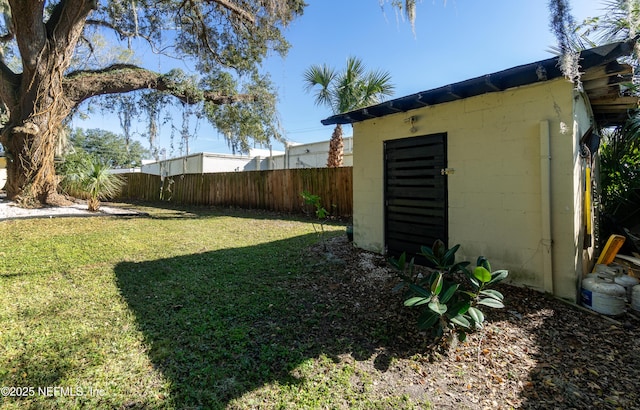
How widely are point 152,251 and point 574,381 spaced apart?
5.40 meters

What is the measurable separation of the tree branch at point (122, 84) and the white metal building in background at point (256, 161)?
5115 millimetres

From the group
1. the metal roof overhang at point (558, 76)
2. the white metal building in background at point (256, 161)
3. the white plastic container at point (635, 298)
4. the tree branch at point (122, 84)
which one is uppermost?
the tree branch at point (122, 84)

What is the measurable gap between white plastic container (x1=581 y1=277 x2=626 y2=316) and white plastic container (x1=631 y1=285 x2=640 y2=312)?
0.45 feet

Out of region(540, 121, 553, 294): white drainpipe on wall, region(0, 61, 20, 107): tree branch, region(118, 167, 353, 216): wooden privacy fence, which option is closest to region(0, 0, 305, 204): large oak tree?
region(0, 61, 20, 107): tree branch

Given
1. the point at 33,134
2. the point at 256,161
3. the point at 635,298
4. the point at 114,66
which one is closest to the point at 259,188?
the point at 114,66

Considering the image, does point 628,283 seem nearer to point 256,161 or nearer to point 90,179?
point 90,179

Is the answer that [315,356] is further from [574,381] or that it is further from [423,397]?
[574,381]

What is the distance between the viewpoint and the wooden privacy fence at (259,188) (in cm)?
917

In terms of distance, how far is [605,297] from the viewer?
2832 millimetres

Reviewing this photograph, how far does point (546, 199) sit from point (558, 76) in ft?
3.99

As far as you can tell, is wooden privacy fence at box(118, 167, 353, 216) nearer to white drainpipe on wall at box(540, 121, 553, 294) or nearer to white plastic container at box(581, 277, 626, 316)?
white drainpipe on wall at box(540, 121, 553, 294)

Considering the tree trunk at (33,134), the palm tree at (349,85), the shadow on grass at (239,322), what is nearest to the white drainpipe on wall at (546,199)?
the shadow on grass at (239,322)

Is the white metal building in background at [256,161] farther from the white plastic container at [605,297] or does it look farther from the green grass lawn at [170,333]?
the white plastic container at [605,297]

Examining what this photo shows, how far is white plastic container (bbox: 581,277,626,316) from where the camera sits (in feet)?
9.22
